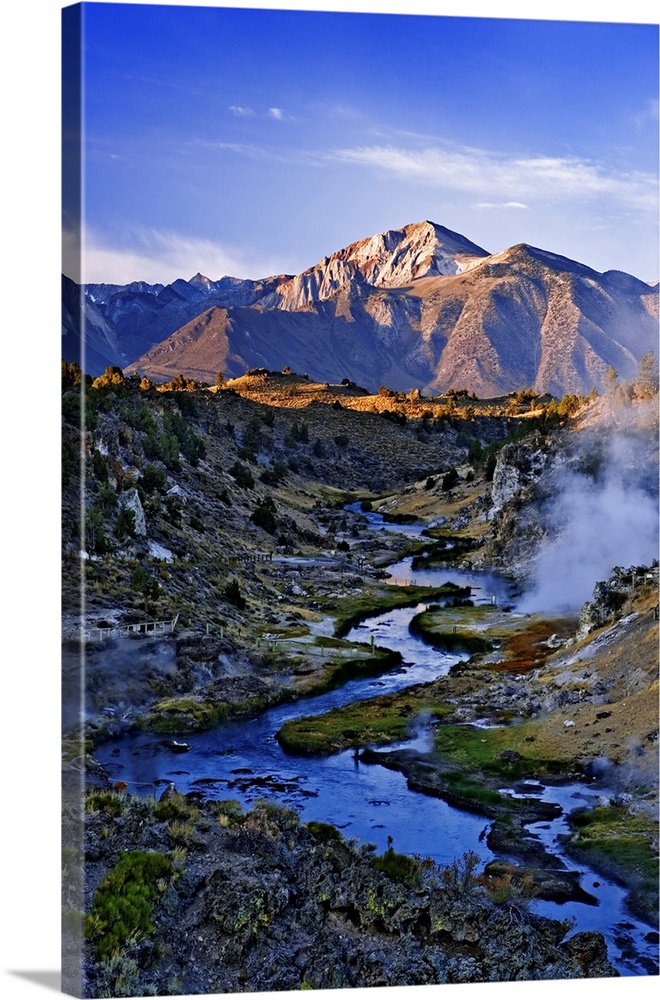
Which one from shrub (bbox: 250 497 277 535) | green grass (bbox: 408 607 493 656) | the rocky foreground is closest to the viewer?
the rocky foreground

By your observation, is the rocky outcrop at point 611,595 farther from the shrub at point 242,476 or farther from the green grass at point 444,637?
the shrub at point 242,476

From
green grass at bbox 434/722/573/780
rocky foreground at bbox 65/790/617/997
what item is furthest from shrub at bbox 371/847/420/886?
green grass at bbox 434/722/573/780

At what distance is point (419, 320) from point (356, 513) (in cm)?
190

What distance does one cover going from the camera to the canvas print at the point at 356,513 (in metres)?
7.68

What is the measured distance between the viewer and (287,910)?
7891 millimetres

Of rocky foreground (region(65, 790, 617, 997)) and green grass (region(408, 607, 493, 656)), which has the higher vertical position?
green grass (region(408, 607, 493, 656))

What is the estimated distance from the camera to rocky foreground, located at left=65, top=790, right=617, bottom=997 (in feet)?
24.6

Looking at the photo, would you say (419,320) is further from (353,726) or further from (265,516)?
(353,726)

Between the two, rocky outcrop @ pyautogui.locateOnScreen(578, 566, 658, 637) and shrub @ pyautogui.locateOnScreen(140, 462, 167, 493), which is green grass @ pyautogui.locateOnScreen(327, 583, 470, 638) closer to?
rocky outcrop @ pyautogui.locateOnScreen(578, 566, 658, 637)

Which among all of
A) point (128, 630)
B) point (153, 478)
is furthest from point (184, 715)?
point (153, 478)

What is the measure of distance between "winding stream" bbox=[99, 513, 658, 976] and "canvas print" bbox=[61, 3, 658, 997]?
0.08ft

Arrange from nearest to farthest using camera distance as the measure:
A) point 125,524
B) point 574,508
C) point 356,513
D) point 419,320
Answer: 1. point 125,524
2. point 574,508
3. point 419,320
4. point 356,513

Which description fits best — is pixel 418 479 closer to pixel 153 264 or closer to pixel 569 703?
pixel 569 703
